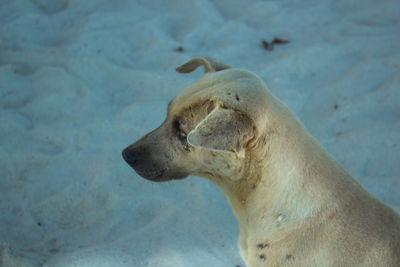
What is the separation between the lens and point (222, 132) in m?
1.68

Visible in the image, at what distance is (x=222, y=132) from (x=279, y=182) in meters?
0.41

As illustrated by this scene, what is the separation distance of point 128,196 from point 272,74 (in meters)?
1.95

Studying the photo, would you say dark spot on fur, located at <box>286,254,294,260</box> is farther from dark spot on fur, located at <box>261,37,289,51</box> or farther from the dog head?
dark spot on fur, located at <box>261,37,289,51</box>

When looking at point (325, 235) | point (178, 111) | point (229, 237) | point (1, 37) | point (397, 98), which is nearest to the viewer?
point (325, 235)

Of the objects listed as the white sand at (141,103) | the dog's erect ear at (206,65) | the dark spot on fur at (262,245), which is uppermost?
the dog's erect ear at (206,65)

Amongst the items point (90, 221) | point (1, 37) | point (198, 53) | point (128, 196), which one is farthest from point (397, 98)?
point (1, 37)

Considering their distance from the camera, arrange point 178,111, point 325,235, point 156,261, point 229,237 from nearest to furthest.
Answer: point 325,235 → point 178,111 → point 156,261 → point 229,237

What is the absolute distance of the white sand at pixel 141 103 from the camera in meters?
2.70

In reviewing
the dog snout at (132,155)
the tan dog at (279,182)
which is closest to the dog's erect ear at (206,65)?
the tan dog at (279,182)

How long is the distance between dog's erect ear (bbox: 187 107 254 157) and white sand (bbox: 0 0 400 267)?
45.0 inches

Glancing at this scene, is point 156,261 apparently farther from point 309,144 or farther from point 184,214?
point 309,144

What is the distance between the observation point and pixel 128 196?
2930 millimetres

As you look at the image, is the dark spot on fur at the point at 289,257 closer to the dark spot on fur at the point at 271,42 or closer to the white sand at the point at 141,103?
the white sand at the point at 141,103

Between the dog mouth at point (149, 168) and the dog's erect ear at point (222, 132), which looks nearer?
the dog's erect ear at point (222, 132)
